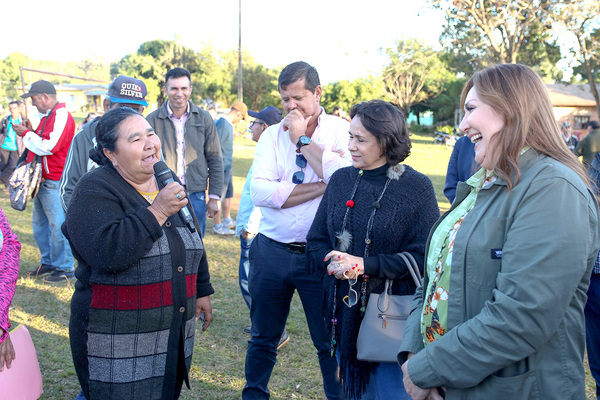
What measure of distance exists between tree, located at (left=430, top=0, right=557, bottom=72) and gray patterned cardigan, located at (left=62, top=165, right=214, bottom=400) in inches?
876

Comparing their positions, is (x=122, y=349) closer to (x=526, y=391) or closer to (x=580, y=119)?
(x=526, y=391)

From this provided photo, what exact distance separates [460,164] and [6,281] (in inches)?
156

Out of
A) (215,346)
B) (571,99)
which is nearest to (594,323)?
(215,346)

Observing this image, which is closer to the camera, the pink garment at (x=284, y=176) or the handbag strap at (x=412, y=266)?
the handbag strap at (x=412, y=266)

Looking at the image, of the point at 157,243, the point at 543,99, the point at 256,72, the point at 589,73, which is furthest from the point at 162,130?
the point at 256,72

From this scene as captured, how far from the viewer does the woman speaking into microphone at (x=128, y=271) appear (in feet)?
7.82

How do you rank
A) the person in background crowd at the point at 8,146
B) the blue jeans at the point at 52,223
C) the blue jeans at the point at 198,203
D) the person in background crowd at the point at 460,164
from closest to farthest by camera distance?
the person in background crowd at the point at 460,164 < the blue jeans at the point at 198,203 < the blue jeans at the point at 52,223 < the person in background crowd at the point at 8,146

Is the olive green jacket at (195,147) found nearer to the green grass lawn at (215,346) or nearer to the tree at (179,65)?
the green grass lawn at (215,346)

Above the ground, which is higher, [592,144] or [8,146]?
[592,144]

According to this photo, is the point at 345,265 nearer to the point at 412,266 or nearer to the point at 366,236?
the point at 366,236

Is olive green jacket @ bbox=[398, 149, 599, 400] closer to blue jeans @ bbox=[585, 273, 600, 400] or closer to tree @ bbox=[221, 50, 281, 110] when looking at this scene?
blue jeans @ bbox=[585, 273, 600, 400]

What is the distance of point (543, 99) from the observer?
5.51 ft

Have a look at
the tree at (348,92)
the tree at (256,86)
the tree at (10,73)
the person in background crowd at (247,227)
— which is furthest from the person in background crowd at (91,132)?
the tree at (10,73)

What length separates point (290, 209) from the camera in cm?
321
